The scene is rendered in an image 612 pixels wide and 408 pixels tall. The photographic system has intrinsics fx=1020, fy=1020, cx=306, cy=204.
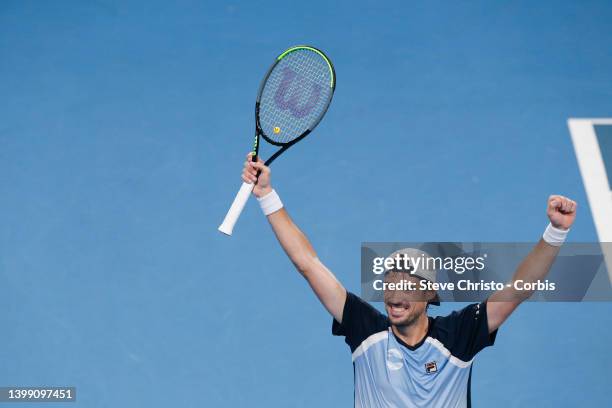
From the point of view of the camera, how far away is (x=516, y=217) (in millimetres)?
7953

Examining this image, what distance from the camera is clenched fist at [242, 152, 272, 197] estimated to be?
4.88 m

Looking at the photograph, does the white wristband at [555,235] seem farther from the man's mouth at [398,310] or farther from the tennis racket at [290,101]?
the tennis racket at [290,101]

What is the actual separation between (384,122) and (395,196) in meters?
0.78

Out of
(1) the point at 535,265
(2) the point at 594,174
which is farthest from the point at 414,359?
(2) the point at 594,174

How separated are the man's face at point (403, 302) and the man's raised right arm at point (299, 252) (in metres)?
0.23

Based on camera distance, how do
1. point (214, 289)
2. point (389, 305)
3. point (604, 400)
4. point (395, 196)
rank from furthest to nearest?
point (395, 196) < point (214, 289) < point (604, 400) < point (389, 305)

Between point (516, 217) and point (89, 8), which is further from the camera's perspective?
point (89, 8)

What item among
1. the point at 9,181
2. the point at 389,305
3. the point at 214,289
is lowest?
the point at 389,305

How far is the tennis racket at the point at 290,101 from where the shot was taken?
5562 millimetres

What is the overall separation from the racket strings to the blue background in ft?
6.90

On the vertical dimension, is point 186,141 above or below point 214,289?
above

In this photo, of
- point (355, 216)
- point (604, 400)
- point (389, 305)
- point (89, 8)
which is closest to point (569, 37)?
point (355, 216)

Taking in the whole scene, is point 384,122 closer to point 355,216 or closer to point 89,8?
point 355,216

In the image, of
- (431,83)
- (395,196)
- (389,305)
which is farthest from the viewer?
(431,83)
